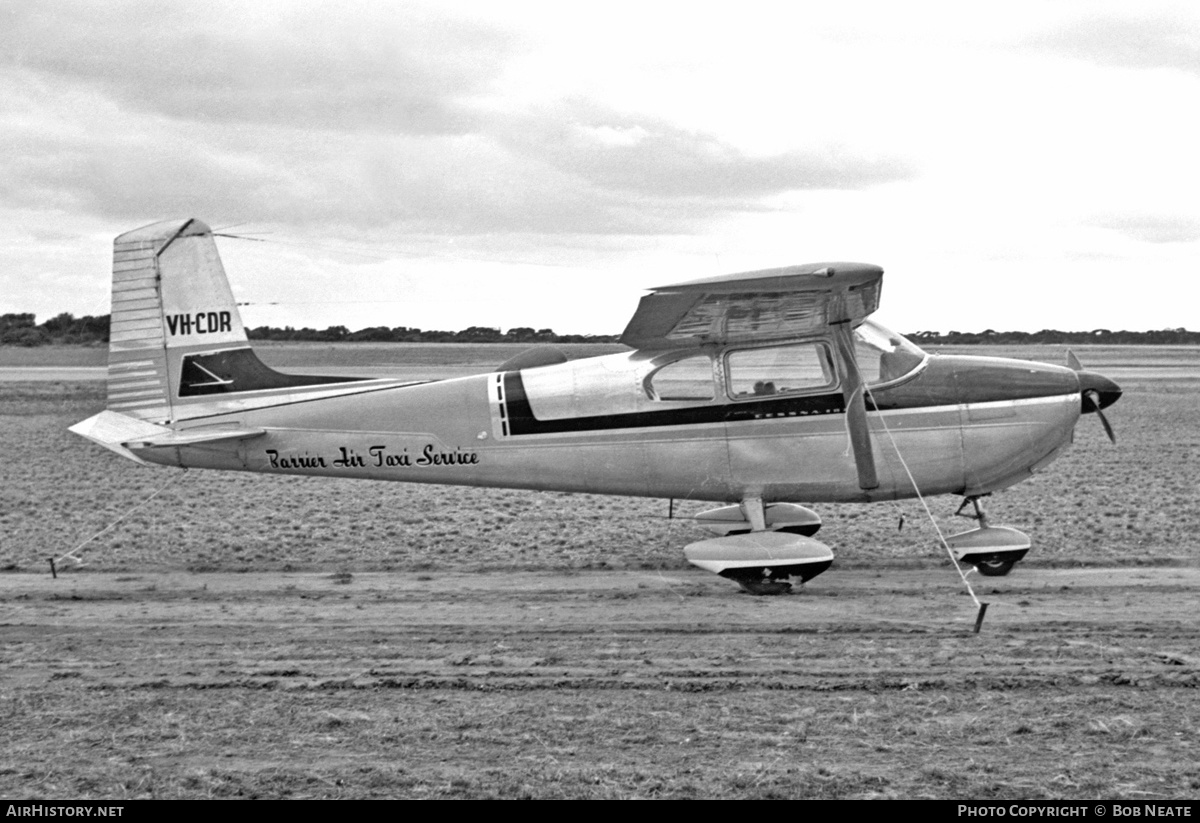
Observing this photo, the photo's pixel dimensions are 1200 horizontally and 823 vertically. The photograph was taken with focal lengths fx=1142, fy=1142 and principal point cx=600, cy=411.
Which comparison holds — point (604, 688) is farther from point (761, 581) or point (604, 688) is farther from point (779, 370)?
point (779, 370)

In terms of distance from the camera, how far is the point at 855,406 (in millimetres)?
9383

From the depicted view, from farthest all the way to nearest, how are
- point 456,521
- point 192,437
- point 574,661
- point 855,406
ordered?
1. point 456,521
2. point 192,437
3. point 855,406
4. point 574,661

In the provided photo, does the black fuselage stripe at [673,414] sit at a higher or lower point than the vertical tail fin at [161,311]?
lower

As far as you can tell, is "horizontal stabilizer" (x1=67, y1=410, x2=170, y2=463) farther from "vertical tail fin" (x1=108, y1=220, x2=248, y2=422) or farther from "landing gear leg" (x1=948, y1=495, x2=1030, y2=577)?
"landing gear leg" (x1=948, y1=495, x2=1030, y2=577)

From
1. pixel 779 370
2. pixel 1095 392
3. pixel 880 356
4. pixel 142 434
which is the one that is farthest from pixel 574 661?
pixel 1095 392

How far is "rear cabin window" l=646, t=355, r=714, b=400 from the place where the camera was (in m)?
9.59

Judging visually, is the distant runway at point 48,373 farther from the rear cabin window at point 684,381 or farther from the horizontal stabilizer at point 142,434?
the rear cabin window at point 684,381

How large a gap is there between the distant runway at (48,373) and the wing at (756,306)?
133 ft

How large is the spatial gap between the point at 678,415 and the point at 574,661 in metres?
3.06

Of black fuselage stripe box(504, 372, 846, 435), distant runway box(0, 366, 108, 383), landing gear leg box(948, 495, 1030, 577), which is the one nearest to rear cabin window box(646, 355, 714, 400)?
black fuselage stripe box(504, 372, 846, 435)

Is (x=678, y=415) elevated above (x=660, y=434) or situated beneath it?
elevated above

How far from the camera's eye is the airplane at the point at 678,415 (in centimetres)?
942

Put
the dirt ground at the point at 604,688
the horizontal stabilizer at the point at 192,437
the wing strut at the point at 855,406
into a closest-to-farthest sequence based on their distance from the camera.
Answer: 1. the dirt ground at the point at 604,688
2. the wing strut at the point at 855,406
3. the horizontal stabilizer at the point at 192,437

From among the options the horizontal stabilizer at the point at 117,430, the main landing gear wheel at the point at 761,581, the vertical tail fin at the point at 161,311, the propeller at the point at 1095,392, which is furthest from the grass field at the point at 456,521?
the vertical tail fin at the point at 161,311
